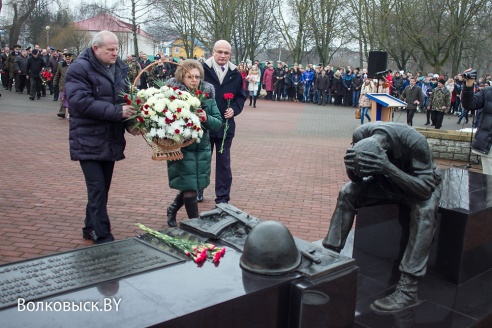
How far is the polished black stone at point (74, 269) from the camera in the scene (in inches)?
99.0

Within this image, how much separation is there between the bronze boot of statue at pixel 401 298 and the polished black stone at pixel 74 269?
1494 mm

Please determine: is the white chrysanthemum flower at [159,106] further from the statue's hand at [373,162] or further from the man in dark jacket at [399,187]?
the statue's hand at [373,162]

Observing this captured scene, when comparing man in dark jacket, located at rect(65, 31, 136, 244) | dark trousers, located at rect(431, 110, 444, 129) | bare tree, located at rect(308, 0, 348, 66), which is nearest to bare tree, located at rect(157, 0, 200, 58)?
bare tree, located at rect(308, 0, 348, 66)

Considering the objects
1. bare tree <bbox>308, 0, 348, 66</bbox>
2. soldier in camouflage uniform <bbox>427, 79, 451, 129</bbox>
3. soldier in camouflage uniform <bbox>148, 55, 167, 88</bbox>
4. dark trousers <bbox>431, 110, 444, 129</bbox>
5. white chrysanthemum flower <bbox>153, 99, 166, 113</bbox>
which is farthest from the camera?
bare tree <bbox>308, 0, 348, 66</bbox>

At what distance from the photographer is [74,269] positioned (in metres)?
2.78

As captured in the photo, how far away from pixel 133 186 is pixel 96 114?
121 inches

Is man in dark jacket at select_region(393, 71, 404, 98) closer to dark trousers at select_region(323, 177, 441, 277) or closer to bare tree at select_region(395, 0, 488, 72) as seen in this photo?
bare tree at select_region(395, 0, 488, 72)

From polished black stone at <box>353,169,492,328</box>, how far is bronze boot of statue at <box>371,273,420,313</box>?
50 mm

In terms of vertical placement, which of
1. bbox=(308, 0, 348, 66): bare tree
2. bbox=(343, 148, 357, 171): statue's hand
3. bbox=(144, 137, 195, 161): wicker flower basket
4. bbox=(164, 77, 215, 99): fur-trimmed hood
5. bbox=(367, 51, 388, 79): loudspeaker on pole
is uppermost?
bbox=(308, 0, 348, 66): bare tree

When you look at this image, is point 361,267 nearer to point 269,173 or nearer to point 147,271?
point 147,271

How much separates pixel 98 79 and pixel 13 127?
30.1ft

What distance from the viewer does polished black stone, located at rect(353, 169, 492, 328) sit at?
11.7 ft

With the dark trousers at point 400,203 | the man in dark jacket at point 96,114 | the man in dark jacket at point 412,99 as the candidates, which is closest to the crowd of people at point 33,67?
the man in dark jacket at point 412,99

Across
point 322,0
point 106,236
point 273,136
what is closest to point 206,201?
point 106,236
